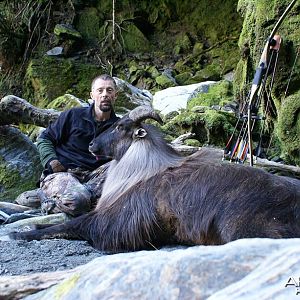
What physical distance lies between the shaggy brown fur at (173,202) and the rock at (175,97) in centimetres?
586

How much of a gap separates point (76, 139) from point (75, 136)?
34mm

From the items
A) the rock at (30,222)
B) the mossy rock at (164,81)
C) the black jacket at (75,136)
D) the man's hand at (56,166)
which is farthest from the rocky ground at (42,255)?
the mossy rock at (164,81)

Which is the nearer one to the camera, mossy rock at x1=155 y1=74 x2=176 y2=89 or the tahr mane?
the tahr mane

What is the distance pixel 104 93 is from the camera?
5.79 meters

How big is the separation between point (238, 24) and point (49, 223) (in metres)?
11.6

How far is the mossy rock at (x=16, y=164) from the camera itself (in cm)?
732

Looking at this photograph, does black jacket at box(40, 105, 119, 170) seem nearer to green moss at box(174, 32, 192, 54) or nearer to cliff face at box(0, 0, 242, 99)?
cliff face at box(0, 0, 242, 99)

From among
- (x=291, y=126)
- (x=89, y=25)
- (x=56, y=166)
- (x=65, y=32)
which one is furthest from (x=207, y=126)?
(x=89, y=25)

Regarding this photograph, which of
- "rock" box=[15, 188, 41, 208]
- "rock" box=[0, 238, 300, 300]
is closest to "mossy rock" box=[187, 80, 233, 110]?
"rock" box=[15, 188, 41, 208]

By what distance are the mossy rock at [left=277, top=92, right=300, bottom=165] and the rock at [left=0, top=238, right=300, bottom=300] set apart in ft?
17.3

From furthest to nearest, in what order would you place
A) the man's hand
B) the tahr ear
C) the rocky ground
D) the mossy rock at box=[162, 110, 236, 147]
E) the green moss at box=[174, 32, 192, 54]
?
the green moss at box=[174, 32, 192, 54] < the mossy rock at box=[162, 110, 236, 147] < the man's hand < the tahr ear < the rocky ground

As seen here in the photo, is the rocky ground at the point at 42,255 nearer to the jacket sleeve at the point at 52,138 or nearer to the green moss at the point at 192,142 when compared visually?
the jacket sleeve at the point at 52,138

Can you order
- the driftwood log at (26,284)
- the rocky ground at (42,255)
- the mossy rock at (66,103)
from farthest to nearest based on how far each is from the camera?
the mossy rock at (66,103)
the rocky ground at (42,255)
the driftwood log at (26,284)

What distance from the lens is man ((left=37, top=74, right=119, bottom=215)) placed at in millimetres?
5797
